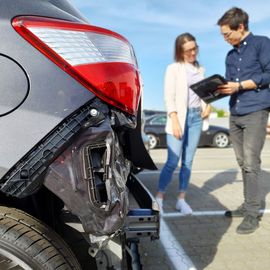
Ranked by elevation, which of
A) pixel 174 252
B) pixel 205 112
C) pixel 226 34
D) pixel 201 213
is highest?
pixel 226 34

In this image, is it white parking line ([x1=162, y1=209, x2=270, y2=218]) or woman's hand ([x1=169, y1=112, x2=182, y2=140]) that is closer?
woman's hand ([x1=169, y1=112, x2=182, y2=140])

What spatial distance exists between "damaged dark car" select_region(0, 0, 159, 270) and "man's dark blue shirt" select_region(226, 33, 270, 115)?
2.22 meters

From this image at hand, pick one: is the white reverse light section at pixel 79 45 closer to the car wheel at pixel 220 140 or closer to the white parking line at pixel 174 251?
the white parking line at pixel 174 251

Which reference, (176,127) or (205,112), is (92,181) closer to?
(176,127)

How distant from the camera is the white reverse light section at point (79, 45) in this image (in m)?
1.36

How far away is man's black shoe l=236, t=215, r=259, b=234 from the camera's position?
3456 millimetres

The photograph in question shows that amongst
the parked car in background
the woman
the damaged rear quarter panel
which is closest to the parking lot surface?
the woman

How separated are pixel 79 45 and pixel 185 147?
2910 millimetres

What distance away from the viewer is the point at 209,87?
3525 mm

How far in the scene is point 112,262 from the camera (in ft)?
5.55

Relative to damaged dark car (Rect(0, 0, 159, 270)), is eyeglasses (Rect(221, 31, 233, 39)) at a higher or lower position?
higher

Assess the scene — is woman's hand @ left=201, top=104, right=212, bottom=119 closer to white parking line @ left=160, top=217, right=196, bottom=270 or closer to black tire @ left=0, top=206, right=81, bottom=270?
white parking line @ left=160, top=217, right=196, bottom=270

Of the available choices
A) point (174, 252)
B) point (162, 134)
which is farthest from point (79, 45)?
point (162, 134)

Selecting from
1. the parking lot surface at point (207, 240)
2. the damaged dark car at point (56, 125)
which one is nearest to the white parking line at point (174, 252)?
the parking lot surface at point (207, 240)
